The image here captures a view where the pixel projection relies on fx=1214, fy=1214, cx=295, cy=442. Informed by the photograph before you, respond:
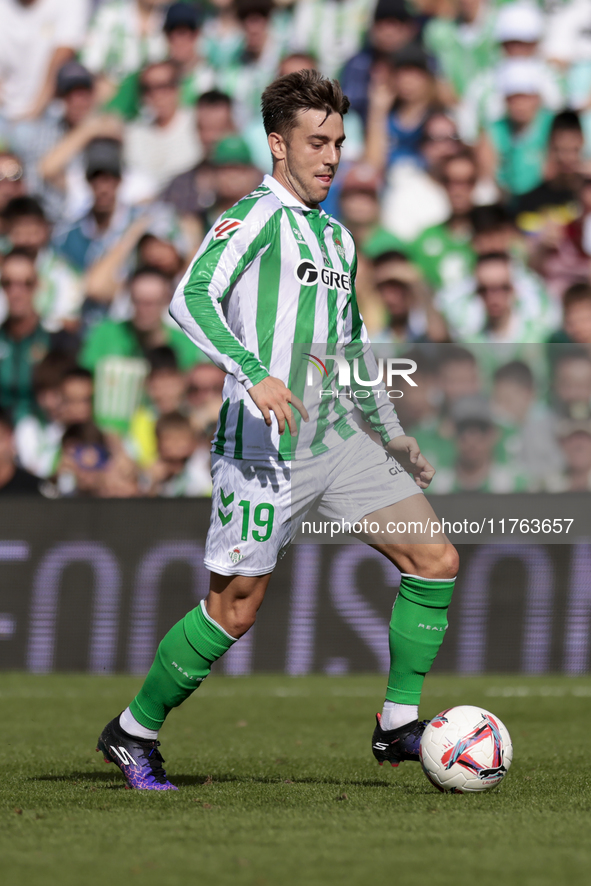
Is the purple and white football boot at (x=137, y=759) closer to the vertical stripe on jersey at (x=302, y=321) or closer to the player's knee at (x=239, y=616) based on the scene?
the player's knee at (x=239, y=616)

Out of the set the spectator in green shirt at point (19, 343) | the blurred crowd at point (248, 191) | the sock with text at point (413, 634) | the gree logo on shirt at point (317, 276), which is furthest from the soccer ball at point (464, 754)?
the spectator in green shirt at point (19, 343)

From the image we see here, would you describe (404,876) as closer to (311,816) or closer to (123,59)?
(311,816)

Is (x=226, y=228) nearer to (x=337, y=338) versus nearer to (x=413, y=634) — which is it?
(x=337, y=338)

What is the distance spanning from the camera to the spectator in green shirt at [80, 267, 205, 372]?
8.82 m

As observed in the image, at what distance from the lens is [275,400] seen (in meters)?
3.40

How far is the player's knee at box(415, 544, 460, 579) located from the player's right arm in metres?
0.62

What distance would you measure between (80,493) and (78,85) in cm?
391

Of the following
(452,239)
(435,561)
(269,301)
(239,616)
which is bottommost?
(239,616)

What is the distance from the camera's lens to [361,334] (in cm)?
408

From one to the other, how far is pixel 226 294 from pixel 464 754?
1.57 metres

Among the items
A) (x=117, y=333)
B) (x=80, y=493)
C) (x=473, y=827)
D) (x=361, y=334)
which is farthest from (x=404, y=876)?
(x=117, y=333)

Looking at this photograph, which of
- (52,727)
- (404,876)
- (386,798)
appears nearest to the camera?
(404,876)

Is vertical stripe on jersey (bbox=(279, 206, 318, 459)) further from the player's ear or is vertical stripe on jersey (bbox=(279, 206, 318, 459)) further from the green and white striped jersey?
the player's ear

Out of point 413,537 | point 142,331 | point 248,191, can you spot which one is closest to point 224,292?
point 413,537
